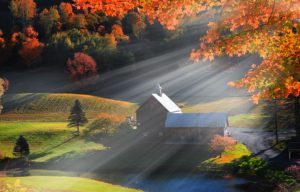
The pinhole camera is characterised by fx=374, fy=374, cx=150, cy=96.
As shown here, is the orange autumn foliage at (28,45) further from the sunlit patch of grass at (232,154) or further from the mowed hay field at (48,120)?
the sunlit patch of grass at (232,154)

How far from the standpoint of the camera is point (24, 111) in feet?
246

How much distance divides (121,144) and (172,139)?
23.6 ft

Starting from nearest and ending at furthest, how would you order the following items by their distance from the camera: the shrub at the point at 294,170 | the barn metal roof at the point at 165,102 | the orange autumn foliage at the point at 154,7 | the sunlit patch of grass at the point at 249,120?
the orange autumn foliage at the point at 154,7, the shrub at the point at 294,170, the barn metal roof at the point at 165,102, the sunlit patch of grass at the point at 249,120

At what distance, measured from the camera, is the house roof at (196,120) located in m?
50.6

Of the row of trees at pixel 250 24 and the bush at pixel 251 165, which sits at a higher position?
the row of trees at pixel 250 24

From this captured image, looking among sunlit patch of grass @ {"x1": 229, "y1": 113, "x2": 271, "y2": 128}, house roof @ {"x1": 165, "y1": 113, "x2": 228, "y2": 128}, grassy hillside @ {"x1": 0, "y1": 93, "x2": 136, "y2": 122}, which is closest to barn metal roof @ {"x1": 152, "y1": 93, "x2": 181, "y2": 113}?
house roof @ {"x1": 165, "y1": 113, "x2": 228, "y2": 128}

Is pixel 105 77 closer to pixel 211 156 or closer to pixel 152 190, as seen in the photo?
pixel 211 156

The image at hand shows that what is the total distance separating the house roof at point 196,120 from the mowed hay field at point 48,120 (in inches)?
350

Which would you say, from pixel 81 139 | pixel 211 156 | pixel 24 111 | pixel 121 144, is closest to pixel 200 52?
pixel 211 156

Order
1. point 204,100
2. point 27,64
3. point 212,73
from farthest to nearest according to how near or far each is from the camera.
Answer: point 27,64 → point 212,73 → point 204,100

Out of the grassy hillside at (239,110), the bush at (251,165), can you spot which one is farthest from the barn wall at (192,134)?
the grassy hillside at (239,110)

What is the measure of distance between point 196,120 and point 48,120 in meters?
31.2

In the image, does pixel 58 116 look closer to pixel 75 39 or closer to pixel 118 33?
pixel 75 39

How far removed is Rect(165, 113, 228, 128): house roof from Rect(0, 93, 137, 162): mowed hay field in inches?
350
